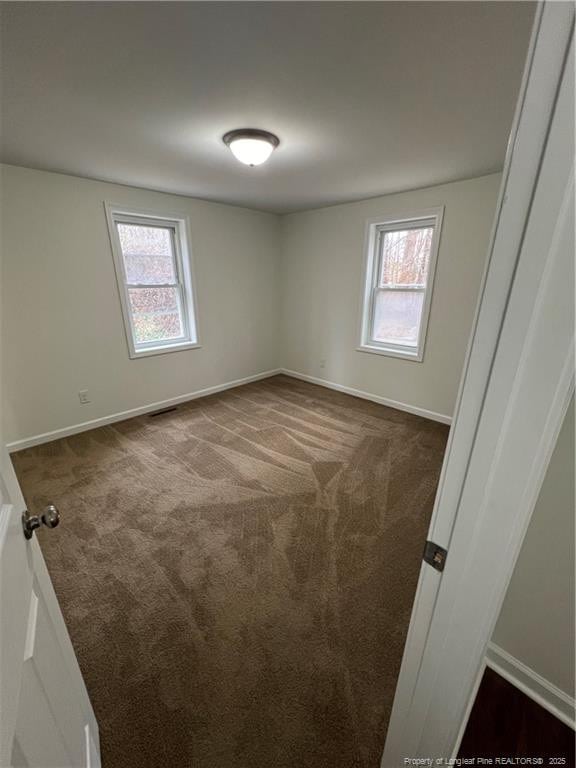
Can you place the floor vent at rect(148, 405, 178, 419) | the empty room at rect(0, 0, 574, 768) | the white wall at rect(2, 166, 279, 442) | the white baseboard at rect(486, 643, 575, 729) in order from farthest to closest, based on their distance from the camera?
the floor vent at rect(148, 405, 178, 419)
the white wall at rect(2, 166, 279, 442)
the white baseboard at rect(486, 643, 575, 729)
the empty room at rect(0, 0, 574, 768)

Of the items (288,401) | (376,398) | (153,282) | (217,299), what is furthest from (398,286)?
(153,282)

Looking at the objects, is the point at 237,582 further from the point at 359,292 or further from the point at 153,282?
the point at 359,292

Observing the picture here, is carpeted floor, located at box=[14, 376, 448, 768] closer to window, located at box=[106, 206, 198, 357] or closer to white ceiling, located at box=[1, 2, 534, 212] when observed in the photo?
window, located at box=[106, 206, 198, 357]

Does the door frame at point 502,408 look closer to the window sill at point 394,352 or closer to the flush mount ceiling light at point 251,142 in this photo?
the flush mount ceiling light at point 251,142

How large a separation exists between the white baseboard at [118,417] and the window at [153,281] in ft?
2.06

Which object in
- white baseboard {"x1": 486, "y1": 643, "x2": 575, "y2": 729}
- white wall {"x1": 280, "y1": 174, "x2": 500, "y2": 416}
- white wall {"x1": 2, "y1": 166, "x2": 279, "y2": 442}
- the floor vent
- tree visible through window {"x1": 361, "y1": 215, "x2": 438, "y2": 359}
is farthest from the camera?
the floor vent

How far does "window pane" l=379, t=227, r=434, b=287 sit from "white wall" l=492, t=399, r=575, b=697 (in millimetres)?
2711

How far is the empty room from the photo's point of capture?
1.89ft

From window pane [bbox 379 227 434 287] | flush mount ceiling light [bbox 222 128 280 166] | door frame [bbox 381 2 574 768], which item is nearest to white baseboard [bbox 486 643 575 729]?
door frame [bbox 381 2 574 768]

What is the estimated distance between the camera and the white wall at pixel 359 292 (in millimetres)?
2867

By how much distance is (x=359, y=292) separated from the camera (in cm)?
378

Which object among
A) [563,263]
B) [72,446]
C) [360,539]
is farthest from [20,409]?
[563,263]

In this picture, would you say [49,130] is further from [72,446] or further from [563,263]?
[563,263]

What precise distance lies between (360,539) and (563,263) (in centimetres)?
189
